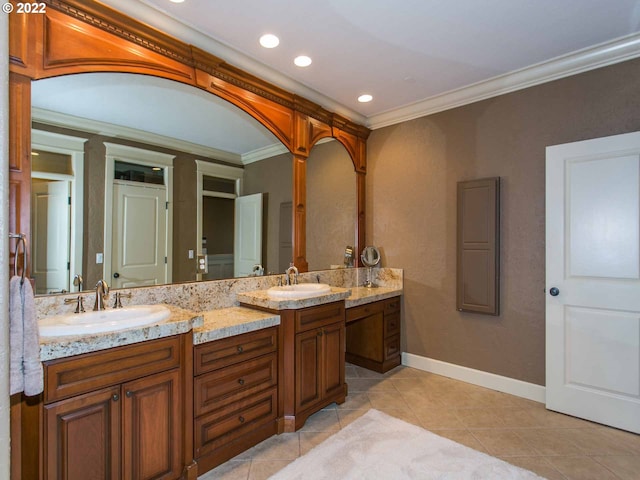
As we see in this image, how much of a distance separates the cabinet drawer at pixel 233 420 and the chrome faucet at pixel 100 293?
86cm

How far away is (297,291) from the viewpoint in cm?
273

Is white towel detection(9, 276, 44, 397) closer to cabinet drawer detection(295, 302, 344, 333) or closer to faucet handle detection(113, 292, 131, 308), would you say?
faucet handle detection(113, 292, 131, 308)

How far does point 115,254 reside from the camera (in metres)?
2.08

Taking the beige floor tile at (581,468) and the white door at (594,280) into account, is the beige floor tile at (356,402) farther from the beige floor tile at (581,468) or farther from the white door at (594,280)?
the white door at (594,280)

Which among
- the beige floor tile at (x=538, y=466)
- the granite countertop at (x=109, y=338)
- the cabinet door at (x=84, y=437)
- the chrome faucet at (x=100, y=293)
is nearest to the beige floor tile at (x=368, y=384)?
the beige floor tile at (x=538, y=466)

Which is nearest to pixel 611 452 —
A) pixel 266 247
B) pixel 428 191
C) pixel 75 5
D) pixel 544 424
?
pixel 544 424

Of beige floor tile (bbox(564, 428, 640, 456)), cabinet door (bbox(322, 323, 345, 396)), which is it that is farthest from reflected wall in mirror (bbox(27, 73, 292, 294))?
beige floor tile (bbox(564, 428, 640, 456))

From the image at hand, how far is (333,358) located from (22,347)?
2156mm

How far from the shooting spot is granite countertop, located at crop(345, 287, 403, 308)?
122 inches

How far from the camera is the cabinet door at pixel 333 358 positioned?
265 cm

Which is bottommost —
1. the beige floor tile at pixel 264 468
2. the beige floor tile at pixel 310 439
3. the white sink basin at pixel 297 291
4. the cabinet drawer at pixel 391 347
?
the beige floor tile at pixel 310 439

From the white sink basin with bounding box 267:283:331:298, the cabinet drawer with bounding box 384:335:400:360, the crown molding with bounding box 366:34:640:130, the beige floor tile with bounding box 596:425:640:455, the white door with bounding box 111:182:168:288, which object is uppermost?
the crown molding with bounding box 366:34:640:130

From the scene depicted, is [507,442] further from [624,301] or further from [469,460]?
[624,301]

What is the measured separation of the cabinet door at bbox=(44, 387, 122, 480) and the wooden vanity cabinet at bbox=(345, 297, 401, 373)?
7.19ft
